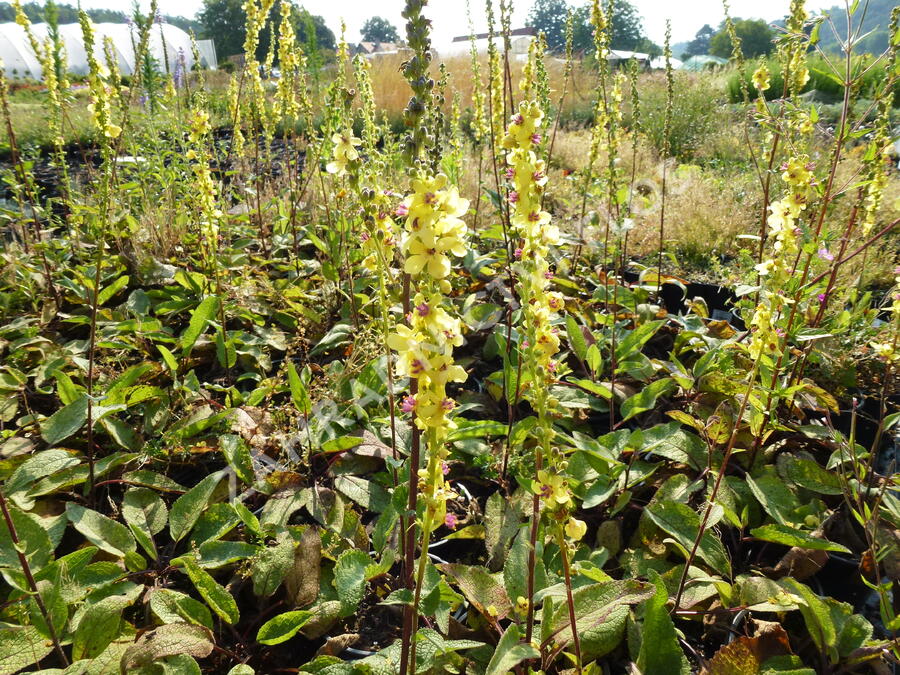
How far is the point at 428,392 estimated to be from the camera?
124cm

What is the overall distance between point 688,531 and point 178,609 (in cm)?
179

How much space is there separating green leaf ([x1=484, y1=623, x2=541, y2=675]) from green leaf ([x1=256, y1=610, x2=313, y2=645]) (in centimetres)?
68

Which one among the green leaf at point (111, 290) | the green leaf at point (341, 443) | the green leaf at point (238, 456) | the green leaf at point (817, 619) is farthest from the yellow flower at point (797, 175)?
the green leaf at point (111, 290)

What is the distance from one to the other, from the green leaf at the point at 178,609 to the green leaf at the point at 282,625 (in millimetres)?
186

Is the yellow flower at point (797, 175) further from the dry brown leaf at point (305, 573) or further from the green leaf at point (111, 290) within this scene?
the green leaf at point (111, 290)

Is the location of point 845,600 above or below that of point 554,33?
below

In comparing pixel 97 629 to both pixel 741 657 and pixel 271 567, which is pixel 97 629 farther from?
pixel 741 657

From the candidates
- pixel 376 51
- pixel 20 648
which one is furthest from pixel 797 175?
pixel 376 51

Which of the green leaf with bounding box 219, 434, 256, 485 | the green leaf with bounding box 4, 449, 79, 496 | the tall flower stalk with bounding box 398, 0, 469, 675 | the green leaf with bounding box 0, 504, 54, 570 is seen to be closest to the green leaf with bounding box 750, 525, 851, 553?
the tall flower stalk with bounding box 398, 0, 469, 675

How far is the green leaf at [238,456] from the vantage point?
232 cm

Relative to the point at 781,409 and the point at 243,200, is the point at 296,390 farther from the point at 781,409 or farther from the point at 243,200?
the point at 243,200

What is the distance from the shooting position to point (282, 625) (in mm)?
1790

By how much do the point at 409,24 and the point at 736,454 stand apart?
2290 millimetres

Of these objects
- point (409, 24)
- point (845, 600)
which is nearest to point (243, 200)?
point (409, 24)
